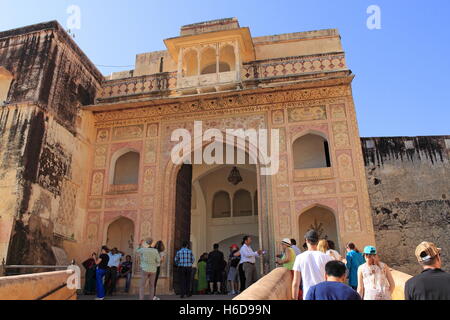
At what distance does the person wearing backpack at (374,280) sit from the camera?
3949 millimetres

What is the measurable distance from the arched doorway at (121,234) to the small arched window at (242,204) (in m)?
5.46

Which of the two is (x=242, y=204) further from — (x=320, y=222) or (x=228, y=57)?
(x=228, y=57)

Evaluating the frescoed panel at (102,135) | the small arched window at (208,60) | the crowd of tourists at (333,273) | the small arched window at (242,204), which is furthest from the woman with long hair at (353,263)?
→ the small arched window at (242,204)

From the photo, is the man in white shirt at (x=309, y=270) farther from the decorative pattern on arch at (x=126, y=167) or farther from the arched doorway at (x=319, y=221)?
the decorative pattern on arch at (x=126, y=167)

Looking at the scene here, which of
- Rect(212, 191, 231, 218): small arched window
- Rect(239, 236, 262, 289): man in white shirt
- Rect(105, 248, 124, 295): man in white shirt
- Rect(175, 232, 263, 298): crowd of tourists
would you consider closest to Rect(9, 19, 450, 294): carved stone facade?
Rect(105, 248, 124, 295): man in white shirt

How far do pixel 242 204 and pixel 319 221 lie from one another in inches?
215

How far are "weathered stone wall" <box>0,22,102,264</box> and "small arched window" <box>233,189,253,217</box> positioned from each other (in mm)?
6917

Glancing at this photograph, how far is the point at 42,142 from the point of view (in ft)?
31.7

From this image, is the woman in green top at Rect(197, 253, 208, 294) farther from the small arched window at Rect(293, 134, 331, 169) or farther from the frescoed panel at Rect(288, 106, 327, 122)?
the frescoed panel at Rect(288, 106, 327, 122)

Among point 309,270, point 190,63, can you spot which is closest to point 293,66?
point 190,63

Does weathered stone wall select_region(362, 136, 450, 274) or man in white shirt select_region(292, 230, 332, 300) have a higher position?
weathered stone wall select_region(362, 136, 450, 274)

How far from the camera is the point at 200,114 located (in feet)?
38.1

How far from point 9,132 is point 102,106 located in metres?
2.90

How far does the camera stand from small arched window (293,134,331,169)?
11.3 m
